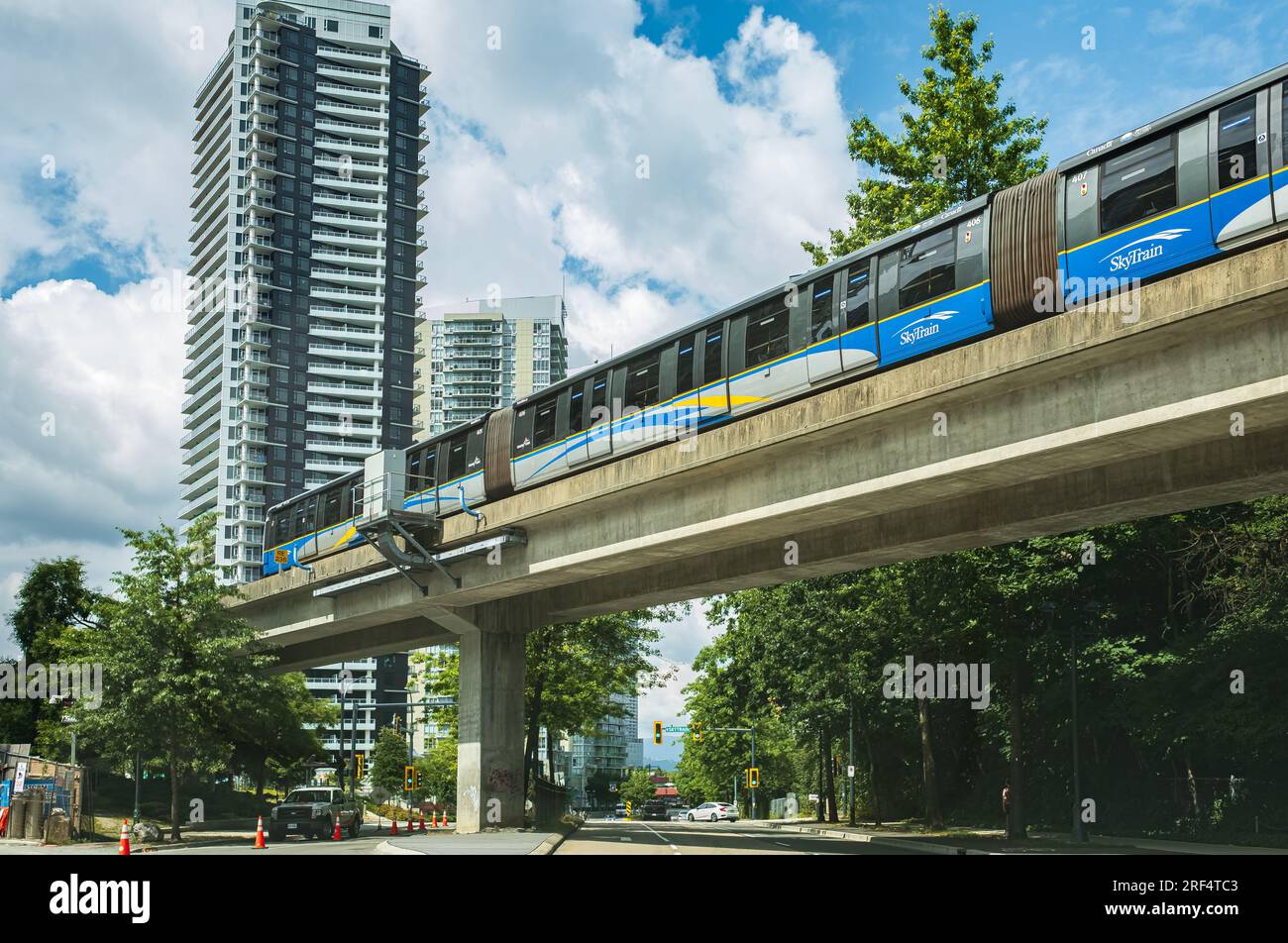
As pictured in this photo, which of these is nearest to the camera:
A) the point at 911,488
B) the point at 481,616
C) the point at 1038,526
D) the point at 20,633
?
the point at 911,488

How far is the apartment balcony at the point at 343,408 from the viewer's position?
146 m

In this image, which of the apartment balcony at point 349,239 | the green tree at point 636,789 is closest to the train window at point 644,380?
the apartment balcony at point 349,239

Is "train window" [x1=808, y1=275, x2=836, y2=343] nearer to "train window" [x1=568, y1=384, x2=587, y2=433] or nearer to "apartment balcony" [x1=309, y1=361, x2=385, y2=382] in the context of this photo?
"train window" [x1=568, y1=384, x2=587, y2=433]

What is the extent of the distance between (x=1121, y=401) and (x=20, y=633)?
6027cm

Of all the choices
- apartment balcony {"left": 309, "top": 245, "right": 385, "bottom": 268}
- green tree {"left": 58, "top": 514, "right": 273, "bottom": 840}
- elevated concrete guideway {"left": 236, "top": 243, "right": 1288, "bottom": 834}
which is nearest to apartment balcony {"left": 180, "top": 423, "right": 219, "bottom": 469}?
apartment balcony {"left": 309, "top": 245, "right": 385, "bottom": 268}

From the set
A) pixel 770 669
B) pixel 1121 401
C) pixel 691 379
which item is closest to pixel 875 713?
pixel 770 669

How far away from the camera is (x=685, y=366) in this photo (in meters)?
25.4

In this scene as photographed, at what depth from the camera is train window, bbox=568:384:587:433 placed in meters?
28.2

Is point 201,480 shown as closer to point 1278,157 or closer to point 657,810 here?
point 657,810

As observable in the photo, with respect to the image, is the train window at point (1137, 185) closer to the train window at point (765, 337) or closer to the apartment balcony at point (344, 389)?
the train window at point (765, 337)

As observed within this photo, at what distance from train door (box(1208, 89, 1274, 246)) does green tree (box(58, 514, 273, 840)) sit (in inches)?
1170
